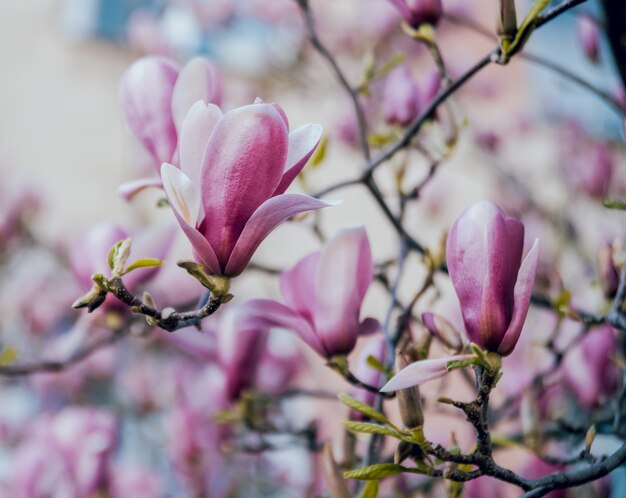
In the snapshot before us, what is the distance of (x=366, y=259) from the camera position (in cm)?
61

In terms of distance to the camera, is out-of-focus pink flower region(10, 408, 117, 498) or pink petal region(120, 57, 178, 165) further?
out-of-focus pink flower region(10, 408, 117, 498)

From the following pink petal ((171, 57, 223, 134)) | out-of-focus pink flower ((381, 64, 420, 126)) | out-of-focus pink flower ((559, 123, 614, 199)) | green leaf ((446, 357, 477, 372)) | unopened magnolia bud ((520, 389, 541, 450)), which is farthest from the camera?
out-of-focus pink flower ((559, 123, 614, 199))

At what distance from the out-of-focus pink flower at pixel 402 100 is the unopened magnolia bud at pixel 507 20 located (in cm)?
35

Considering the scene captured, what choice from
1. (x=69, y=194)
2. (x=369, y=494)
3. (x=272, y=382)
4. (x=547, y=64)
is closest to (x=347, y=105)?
(x=272, y=382)

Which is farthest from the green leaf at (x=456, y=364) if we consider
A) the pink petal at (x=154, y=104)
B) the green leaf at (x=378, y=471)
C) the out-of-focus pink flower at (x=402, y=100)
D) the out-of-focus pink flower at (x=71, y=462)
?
the out-of-focus pink flower at (x=71, y=462)

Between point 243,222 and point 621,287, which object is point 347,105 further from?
point 243,222

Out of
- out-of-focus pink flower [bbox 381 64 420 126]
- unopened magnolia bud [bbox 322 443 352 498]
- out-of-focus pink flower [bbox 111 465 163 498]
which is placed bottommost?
out-of-focus pink flower [bbox 111 465 163 498]

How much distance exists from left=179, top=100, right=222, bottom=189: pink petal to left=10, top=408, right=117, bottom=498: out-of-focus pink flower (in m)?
0.68

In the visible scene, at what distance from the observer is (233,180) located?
1.62 feet

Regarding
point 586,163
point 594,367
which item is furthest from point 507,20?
point 586,163

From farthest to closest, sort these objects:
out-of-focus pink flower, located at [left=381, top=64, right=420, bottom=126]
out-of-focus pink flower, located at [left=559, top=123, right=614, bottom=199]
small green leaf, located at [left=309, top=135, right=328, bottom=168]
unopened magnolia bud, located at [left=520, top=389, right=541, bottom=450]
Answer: out-of-focus pink flower, located at [left=559, top=123, right=614, bottom=199]
out-of-focus pink flower, located at [left=381, top=64, right=420, bottom=126]
small green leaf, located at [left=309, top=135, right=328, bottom=168]
unopened magnolia bud, located at [left=520, top=389, right=541, bottom=450]

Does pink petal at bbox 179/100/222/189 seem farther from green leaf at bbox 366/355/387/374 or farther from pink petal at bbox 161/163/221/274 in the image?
green leaf at bbox 366/355/387/374

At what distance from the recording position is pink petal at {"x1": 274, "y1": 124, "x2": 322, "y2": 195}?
51 cm

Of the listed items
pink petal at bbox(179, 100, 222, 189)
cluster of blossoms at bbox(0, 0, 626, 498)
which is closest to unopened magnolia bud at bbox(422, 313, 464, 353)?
cluster of blossoms at bbox(0, 0, 626, 498)
